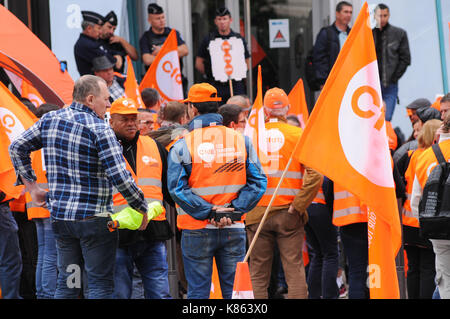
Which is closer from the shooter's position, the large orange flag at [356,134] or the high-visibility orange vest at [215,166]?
the large orange flag at [356,134]

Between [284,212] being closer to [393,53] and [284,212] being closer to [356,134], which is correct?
[356,134]

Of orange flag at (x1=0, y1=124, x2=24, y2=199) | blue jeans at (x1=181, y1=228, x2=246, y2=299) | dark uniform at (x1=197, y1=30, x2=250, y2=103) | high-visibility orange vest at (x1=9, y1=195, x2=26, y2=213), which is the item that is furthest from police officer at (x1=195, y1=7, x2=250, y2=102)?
blue jeans at (x1=181, y1=228, x2=246, y2=299)

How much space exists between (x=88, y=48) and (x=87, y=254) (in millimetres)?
5196

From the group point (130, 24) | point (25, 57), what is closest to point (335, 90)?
point (25, 57)

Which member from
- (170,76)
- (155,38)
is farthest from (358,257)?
(155,38)

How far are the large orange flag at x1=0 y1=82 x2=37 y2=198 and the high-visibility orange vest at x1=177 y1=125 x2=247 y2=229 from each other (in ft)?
6.20

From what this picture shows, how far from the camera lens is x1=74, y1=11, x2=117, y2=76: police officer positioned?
34.1 ft

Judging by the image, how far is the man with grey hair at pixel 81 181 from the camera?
223 inches

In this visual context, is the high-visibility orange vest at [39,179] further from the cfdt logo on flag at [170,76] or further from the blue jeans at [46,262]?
the cfdt logo on flag at [170,76]

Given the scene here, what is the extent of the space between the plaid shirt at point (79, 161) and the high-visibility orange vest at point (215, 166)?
0.69 m

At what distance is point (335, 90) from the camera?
602 cm

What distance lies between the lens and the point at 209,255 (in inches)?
250

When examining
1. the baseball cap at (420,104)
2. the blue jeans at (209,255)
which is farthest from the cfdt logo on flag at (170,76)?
the blue jeans at (209,255)

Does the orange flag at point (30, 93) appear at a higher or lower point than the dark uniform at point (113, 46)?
lower
